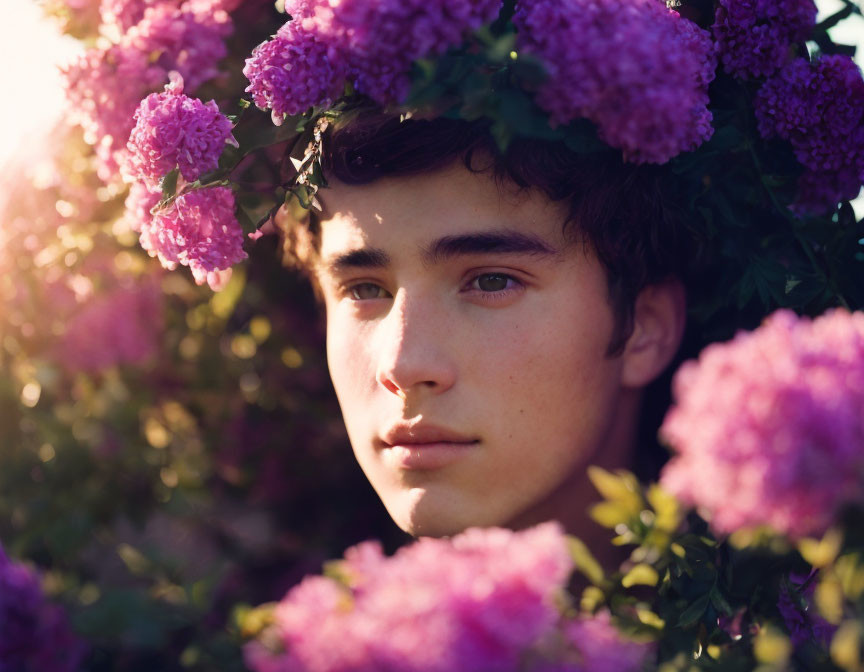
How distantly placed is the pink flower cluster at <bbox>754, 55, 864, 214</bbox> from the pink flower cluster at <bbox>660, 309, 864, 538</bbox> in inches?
30.6

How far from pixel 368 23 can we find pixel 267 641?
90 centimetres

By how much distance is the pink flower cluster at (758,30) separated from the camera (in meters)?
1.63

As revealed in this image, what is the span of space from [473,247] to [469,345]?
0.17 m

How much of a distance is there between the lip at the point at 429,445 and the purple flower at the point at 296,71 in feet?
1.94

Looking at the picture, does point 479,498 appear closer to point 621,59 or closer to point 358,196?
point 358,196

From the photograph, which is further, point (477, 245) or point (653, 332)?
point (653, 332)

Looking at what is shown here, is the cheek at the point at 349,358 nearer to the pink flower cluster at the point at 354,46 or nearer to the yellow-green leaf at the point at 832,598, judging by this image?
the pink flower cluster at the point at 354,46

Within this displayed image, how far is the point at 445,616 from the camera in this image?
94 centimetres

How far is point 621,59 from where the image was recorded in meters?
1.38

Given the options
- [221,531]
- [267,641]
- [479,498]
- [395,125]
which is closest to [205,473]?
[221,531]

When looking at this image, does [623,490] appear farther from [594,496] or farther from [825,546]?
[594,496]

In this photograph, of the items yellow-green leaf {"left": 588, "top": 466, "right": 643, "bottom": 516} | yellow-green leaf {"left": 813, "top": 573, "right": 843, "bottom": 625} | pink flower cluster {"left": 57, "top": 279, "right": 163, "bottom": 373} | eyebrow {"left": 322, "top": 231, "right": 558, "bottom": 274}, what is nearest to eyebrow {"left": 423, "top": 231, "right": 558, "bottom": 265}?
eyebrow {"left": 322, "top": 231, "right": 558, "bottom": 274}

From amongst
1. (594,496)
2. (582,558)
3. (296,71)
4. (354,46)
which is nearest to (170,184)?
(296,71)

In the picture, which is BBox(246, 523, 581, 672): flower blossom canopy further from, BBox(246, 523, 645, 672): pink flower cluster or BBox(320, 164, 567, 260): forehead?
BBox(320, 164, 567, 260): forehead
